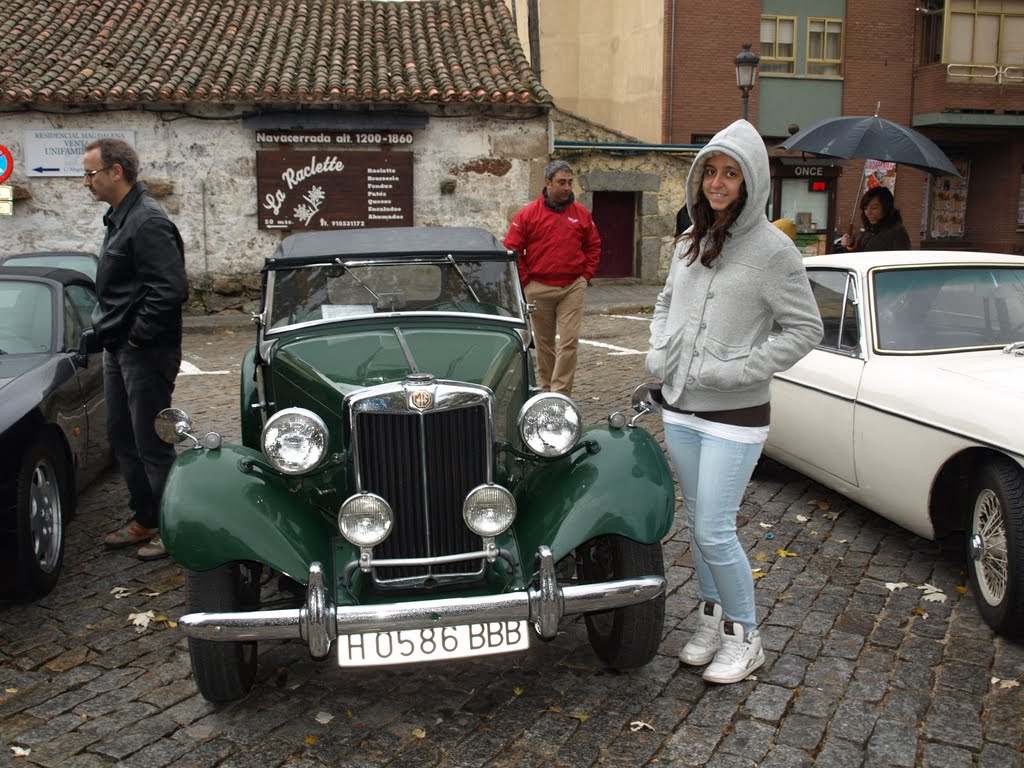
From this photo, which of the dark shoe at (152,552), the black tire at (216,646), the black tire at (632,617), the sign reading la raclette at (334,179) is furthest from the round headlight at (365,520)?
the sign reading la raclette at (334,179)

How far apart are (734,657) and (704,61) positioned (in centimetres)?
2257

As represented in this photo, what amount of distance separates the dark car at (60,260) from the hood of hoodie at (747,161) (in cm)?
681

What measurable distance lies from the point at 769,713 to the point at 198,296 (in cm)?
1476

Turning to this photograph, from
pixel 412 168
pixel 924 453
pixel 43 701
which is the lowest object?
pixel 43 701

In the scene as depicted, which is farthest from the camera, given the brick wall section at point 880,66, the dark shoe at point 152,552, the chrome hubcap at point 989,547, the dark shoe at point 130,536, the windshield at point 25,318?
the brick wall section at point 880,66

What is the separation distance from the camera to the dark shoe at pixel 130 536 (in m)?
5.12

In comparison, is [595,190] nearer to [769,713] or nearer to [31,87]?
[31,87]

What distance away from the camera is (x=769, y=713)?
340cm

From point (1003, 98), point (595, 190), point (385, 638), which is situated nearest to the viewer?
point (385, 638)

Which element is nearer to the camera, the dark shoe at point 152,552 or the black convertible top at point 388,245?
the black convertible top at point 388,245

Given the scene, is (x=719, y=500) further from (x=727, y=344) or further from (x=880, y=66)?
(x=880, y=66)

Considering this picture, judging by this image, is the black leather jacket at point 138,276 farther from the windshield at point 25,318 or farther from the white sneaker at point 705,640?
the white sneaker at point 705,640

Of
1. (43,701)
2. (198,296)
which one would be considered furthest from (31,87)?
(43,701)

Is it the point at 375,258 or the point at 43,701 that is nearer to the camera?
the point at 43,701
